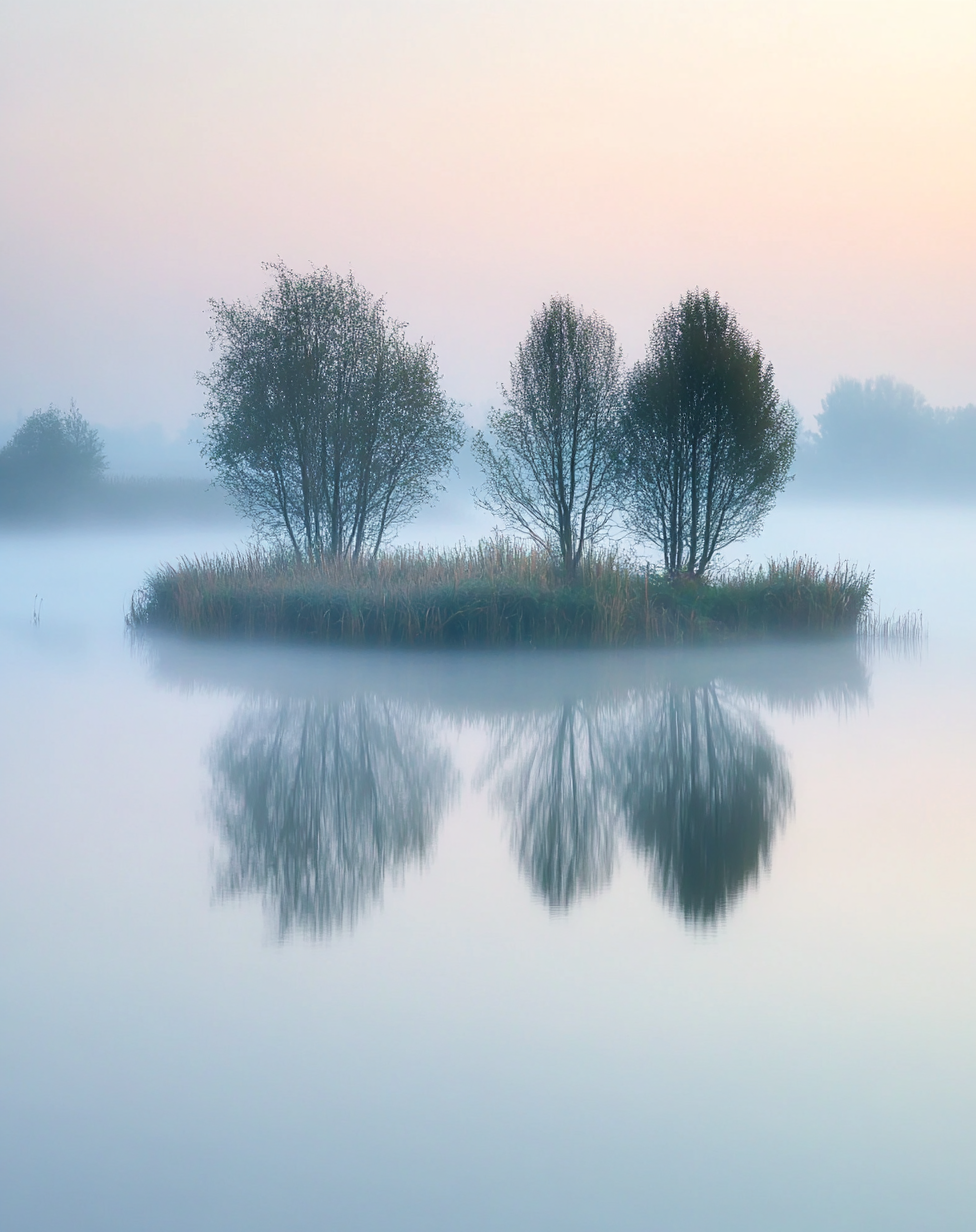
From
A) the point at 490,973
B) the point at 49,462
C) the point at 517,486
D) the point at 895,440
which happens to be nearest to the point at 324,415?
the point at 517,486

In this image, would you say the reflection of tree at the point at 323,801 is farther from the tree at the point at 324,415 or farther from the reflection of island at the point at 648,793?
the tree at the point at 324,415

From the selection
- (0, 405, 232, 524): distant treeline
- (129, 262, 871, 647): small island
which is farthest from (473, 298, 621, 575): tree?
(0, 405, 232, 524): distant treeline

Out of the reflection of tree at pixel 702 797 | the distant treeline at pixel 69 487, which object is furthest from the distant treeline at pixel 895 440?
the reflection of tree at pixel 702 797

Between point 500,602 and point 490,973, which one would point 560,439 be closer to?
point 500,602

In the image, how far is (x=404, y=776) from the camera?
11820mm

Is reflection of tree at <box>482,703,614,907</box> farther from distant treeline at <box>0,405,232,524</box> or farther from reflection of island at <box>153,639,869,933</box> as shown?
distant treeline at <box>0,405,232,524</box>

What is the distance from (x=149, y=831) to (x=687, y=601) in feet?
46.6

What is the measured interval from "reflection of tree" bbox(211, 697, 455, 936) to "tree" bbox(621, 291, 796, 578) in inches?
403

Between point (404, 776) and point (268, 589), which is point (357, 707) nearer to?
point (404, 776)

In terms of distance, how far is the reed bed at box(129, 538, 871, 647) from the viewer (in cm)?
2070

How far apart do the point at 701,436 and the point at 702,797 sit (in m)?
14.0

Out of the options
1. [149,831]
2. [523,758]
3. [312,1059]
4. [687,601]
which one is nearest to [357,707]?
[523,758]

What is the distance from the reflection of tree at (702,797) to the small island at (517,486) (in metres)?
6.19

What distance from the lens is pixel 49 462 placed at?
69250 mm
